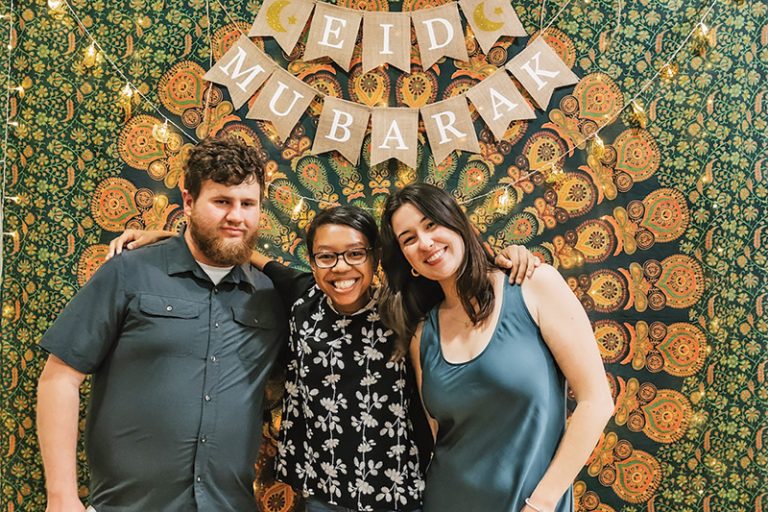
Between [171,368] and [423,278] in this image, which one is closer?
[171,368]

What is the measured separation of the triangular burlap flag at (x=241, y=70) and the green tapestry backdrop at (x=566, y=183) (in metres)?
0.04

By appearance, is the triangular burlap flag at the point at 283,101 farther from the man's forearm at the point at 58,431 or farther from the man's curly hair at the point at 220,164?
the man's forearm at the point at 58,431

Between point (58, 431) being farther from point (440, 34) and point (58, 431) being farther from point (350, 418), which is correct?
point (440, 34)

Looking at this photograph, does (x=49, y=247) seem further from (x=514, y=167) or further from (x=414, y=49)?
(x=514, y=167)

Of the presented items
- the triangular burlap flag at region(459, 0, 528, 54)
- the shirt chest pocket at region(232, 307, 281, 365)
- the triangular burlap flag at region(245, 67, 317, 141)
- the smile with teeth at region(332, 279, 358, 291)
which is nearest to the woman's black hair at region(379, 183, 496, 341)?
the smile with teeth at region(332, 279, 358, 291)

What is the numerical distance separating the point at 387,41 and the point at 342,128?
0.38 meters

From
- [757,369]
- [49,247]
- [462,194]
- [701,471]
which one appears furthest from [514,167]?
[49,247]

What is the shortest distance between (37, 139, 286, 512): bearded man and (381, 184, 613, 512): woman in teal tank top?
51 centimetres

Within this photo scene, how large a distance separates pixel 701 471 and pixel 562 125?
4.44ft

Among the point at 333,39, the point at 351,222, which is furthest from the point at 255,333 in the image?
the point at 333,39

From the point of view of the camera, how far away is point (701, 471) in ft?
6.56

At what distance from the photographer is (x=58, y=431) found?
1612mm

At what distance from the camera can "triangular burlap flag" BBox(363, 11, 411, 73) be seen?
2123 millimetres

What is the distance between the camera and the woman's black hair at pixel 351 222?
→ 1.73 metres
